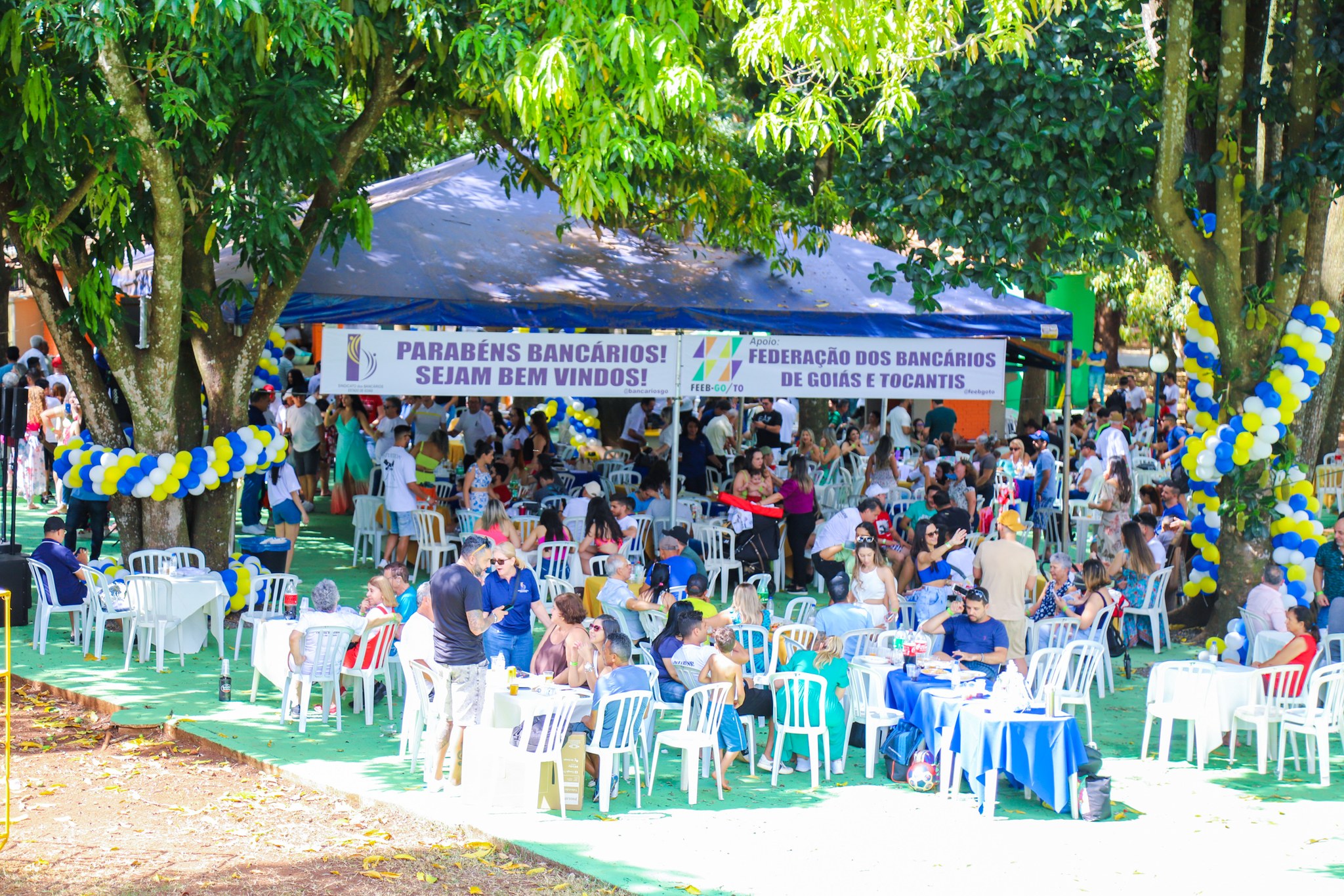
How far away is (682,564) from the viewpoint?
393 inches

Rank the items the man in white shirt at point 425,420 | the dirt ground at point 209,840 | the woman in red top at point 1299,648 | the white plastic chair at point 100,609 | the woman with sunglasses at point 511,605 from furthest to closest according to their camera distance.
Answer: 1. the man in white shirt at point 425,420
2. the white plastic chair at point 100,609
3. the woman in red top at point 1299,648
4. the woman with sunglasses at point 511,605
5. the dirt ground at point 209,840

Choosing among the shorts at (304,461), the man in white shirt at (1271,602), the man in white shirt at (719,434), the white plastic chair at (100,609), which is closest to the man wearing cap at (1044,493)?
the man in white shirt at (719,434)

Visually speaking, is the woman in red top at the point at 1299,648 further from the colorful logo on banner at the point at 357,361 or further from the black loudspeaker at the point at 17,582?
the black loudspeaker at the point at 17,582

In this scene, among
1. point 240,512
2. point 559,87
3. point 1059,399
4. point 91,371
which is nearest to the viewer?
point 559,87

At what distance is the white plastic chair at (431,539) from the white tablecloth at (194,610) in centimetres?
242

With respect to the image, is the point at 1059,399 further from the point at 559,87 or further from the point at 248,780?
the point at 248,780

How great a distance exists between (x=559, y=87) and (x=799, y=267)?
554 centimetres

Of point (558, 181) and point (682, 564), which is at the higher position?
point (558, 181)

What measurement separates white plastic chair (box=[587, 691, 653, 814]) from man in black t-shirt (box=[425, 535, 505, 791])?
70 cm

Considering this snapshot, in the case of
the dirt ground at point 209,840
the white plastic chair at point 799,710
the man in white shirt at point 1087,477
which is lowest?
the dirt ground at point 209,840

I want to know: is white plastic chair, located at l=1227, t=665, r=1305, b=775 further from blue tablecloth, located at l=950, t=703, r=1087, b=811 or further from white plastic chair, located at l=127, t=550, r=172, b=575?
white plastic chair, located at l=127, t=550, r=172, b=575

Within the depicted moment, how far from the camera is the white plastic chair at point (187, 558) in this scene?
35.3ft

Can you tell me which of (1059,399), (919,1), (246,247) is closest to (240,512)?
(246,247)

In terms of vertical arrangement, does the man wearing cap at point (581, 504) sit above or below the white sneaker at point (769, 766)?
above
